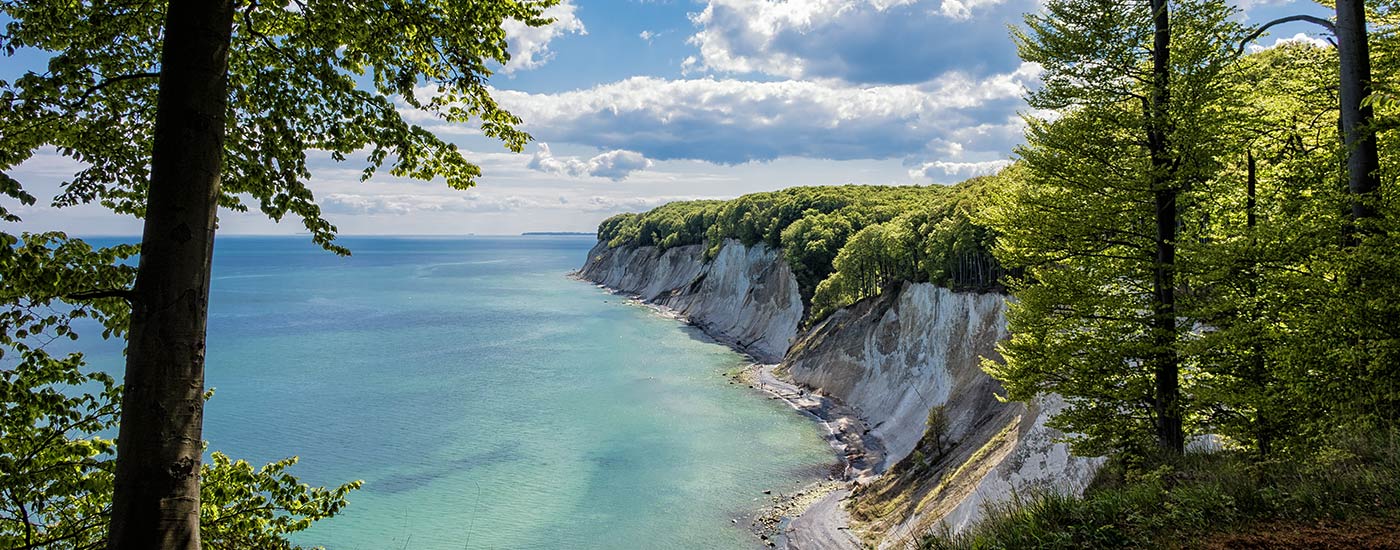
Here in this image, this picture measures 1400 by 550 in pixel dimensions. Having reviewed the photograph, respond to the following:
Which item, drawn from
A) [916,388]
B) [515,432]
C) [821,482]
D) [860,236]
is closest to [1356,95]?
[821,482]

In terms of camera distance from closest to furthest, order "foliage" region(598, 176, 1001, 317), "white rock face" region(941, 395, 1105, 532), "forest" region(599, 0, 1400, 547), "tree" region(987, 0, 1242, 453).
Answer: "forest" region(599, 0, 1400, 547) < "tree" region(987, 0, 1242, 453) < "white rock face" region(941, 395, 1105, 532) < "foliage" region(598, 176, 1001, 317)

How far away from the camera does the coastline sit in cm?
3128

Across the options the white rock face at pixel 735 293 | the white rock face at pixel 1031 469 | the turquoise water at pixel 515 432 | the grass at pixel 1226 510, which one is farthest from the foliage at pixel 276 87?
the white rock face at pixel 735 293

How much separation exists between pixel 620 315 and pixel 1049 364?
9584cm

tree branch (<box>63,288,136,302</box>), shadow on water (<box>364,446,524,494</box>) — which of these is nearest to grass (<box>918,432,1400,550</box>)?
tree branch (<box>63,288,136,302</box>)

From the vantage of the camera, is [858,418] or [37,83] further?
[858,418]

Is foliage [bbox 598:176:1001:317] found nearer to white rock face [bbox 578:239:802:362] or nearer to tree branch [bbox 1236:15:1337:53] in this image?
white rock face [bbox 578:239:802:362]

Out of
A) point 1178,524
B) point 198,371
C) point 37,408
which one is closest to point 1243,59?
point 1178,524

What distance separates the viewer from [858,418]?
49.0m

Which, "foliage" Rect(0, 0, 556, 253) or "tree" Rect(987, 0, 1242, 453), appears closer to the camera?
"foliage" Rect(0, 0, 556, 253)

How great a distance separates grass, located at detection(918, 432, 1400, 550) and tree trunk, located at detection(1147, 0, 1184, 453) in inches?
189

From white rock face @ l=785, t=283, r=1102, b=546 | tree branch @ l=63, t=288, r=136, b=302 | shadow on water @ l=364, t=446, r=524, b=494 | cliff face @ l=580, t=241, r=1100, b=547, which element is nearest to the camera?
tree branch @ l=63, t=288, r=136, b=302

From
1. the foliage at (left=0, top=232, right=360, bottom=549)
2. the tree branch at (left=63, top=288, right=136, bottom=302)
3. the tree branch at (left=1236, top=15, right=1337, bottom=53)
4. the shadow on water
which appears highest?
the tree branch at (left=1236, top=15, right=1337, bottom=53)

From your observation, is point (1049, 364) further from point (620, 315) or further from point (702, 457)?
point (620, 315)
